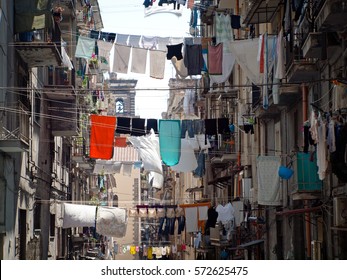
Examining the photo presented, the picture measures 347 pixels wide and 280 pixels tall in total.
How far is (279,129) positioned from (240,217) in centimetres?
608

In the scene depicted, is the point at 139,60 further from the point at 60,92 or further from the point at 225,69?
the point at 60,92

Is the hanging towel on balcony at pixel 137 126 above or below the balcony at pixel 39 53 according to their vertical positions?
below

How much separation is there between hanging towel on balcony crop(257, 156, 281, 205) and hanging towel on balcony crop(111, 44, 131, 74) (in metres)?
5.73

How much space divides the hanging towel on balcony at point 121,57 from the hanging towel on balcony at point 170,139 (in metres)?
2.12

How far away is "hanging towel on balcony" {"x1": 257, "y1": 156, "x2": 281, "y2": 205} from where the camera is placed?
75.4ft

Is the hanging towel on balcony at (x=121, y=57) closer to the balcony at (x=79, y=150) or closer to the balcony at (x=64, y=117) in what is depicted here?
the balcony at (x=64, y=117)

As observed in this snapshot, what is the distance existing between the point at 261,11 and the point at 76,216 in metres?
11.5

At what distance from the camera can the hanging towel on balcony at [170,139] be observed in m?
26.6

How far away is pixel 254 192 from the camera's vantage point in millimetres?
28578

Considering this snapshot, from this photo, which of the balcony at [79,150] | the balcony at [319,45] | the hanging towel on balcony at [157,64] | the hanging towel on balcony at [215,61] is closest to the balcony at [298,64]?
the balcony at [319,45]

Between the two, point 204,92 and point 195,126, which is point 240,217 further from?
point 204,92

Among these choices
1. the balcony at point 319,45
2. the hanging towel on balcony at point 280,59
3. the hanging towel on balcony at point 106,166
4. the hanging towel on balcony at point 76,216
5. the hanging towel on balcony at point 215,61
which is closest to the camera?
the balcony at point 319,45

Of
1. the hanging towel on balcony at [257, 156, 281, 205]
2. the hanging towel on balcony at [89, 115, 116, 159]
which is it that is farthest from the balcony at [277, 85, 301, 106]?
the hanging towel on balcony at [89, 115, 116, 159]

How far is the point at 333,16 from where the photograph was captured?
15266 mm
